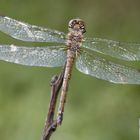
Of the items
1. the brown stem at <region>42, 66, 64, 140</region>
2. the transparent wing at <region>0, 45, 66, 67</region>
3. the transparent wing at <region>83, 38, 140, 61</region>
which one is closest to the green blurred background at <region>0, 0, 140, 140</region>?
the transparent wing at <region>83, 38, 140, 61</region>

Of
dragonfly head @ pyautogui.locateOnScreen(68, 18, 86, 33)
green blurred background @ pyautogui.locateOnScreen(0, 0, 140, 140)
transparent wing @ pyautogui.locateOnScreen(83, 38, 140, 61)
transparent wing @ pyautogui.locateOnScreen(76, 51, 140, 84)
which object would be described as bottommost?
transparent wing @ pyautogui.locateOnScreen(76, 51, 140, 84)

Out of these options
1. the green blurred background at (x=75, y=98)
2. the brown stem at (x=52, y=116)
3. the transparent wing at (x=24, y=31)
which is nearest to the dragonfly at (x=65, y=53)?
the transparent wing at (x=24, y=31)

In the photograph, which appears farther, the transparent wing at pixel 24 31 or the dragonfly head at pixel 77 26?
the transparent wing at pixel 24 31

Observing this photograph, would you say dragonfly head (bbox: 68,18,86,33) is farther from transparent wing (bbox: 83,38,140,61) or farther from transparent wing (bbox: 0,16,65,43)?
transparent wing (bbox: 83,38,140,61)

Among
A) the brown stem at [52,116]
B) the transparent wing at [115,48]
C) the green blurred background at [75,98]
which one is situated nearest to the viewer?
the brown stem at [52,116]

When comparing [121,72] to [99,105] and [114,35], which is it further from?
[114,35]

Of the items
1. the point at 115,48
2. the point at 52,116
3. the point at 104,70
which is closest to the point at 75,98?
the point at 115,48

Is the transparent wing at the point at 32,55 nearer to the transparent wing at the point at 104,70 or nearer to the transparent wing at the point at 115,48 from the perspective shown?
the transparent wing at the point at 104,70
